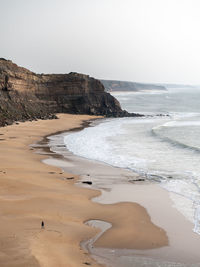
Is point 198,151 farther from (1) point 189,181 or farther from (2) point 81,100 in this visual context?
(2) point 81,100

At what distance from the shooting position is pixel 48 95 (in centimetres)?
5316

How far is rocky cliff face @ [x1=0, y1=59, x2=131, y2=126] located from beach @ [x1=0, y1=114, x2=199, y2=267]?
2925cm

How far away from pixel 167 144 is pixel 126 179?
10916 millimetres

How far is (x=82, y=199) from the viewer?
10766 millimetres

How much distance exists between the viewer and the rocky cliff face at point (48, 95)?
43562 millimetres

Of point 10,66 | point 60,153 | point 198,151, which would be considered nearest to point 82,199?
point 60,153

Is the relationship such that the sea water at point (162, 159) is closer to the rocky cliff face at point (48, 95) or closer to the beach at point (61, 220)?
the beach at point (61, 220)

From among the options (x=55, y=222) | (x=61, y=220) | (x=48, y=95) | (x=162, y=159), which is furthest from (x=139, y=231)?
(x=48, y=95)

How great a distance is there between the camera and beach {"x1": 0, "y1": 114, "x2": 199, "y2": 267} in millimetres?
6359

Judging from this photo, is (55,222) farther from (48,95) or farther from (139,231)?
(48,95)

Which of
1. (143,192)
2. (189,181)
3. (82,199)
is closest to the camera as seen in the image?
(82,199)

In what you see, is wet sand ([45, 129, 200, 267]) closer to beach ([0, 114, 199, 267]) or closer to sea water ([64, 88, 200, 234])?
beach ([0, 114, 199, 267])

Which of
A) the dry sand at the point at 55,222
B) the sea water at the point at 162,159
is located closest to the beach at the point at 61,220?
the dry sand at the point at 55,222

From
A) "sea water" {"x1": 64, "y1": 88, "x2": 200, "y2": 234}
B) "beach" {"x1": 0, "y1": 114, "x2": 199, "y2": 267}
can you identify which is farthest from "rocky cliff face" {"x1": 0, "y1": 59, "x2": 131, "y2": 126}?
"beach" {"x1": 0, "y1": 114, "x2": 199, "y2": 267}
